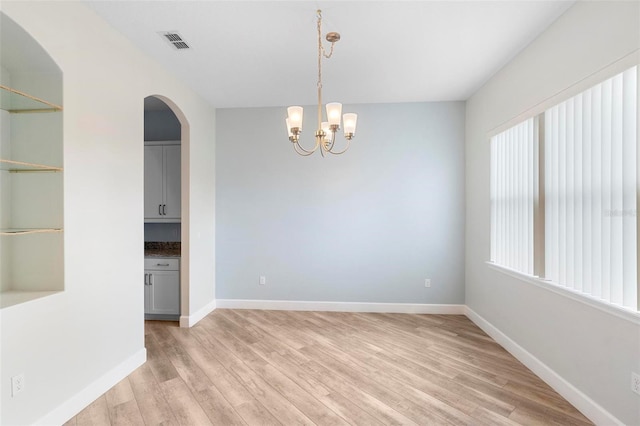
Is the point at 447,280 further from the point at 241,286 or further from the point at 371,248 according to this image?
the point at 241,286

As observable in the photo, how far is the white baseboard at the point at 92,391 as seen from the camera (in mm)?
2085

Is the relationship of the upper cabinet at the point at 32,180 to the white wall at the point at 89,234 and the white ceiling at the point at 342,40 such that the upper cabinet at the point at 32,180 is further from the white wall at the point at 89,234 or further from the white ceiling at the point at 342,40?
the white ceiling at the point at 342,40

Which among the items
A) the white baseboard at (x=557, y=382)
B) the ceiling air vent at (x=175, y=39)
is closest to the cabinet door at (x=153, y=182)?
the ceiling air vent at (x=175, y=39)

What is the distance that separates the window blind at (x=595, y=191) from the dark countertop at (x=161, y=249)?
4207 mm

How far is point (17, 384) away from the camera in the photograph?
185 cm

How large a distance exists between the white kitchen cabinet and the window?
13.6 ft

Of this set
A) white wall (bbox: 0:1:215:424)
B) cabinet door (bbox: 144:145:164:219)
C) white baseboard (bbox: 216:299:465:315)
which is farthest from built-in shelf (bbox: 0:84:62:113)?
white baseboard (bbox: 216:299:465:315)

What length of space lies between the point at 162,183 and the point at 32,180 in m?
2.34

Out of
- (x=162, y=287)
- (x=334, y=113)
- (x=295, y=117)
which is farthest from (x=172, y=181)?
(x=334, y=113)

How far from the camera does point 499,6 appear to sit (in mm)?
2344

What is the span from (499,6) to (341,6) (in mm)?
1153

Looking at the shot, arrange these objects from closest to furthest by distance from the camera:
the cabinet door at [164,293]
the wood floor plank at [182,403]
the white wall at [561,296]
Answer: the white wall at [561,296] → the wood floor plank at [182,403] → the cabinet door at [164,293]

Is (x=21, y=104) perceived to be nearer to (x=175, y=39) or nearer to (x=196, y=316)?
(x=175, y=39)

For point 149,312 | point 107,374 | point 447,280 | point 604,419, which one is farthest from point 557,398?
point 149,312
